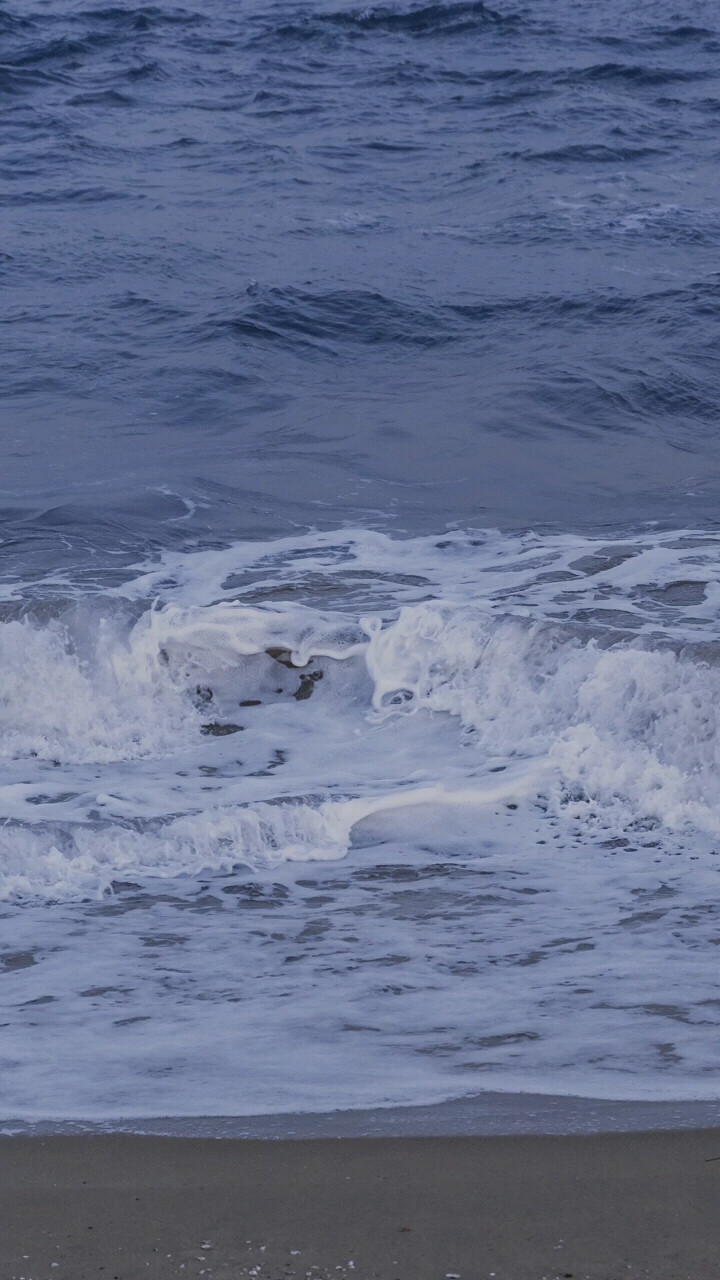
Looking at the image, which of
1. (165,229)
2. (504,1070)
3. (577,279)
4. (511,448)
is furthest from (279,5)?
(504,1070)

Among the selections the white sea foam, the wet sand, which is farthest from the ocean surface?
the wet sand

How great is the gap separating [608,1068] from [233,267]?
11621mm

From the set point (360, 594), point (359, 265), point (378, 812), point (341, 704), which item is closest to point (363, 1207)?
point (378, 812)

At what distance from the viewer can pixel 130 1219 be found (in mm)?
2680

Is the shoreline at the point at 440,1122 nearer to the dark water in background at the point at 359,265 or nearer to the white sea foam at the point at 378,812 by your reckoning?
the white sea foam at the point at 378,812

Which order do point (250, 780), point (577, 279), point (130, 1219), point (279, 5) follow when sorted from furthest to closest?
point (279, 5)
point (577, 279)
point (250, 780)
point (130, 1219)

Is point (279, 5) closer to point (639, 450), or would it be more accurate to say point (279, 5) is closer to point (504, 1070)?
point (639, 450)

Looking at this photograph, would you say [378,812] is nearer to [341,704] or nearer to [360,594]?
[341,704]

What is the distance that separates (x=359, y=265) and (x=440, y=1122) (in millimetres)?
11562

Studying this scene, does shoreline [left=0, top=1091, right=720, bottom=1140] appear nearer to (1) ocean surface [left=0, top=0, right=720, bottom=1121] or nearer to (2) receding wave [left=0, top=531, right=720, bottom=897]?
(1) ocean surface [left=0, top=0, right=720, bottom=1121]

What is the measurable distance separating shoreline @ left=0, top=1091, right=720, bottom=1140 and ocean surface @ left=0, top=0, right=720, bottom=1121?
0.18 ft

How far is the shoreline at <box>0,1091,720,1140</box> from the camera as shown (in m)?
2.99

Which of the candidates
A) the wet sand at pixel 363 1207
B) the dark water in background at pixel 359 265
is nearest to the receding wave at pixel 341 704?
the dark water in background at pixel 359 265

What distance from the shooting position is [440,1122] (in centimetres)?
304
